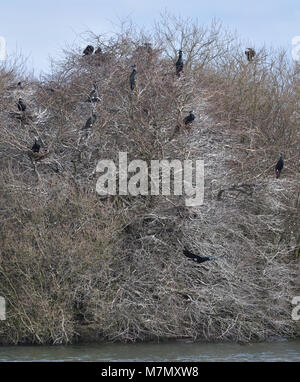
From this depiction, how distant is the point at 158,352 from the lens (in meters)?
21.6

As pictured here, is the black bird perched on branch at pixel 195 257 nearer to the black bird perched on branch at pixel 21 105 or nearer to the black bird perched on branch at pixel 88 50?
→ the black bird perched on branch at pixel 21 105

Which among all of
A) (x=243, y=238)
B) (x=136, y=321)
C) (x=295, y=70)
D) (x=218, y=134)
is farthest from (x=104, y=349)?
(x=295, y=70)

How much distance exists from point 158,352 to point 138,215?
3.87m

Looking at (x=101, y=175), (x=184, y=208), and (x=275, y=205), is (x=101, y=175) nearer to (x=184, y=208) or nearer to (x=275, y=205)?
(x=184, y=208)

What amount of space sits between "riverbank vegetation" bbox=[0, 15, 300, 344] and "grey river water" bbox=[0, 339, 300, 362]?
15.7 inches

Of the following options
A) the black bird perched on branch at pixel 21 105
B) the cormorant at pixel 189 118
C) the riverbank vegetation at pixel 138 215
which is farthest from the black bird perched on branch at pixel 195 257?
the black bird perched on branch at pixel 21 105

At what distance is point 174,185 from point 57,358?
576 cm

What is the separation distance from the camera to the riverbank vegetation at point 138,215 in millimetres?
22297

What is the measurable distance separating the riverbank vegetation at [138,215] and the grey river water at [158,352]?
15.7 inches

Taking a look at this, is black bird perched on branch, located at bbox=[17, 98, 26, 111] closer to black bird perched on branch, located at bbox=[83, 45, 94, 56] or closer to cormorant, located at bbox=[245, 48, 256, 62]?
black bird perched on branch, located at bbox=[83, 45, 94, 56]

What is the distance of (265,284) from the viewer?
24.6 metres

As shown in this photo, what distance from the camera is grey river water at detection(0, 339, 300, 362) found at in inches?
812

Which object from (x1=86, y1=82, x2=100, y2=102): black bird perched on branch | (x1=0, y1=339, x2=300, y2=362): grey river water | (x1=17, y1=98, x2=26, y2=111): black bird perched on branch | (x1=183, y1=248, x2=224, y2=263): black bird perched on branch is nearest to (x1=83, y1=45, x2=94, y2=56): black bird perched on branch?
(x1=86, y1=82, x2=100, y2=102): black bird perched on branch

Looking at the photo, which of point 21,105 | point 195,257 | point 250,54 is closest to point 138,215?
point 195,257
